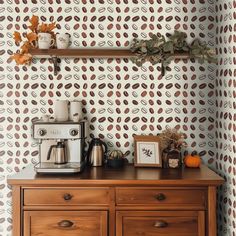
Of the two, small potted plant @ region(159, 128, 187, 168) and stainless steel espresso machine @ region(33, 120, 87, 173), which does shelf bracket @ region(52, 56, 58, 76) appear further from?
small potted plant @ region(159, 128, 187, 168)

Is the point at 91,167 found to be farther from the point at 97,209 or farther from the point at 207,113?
the point at 207,113

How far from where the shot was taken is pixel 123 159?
2.98m

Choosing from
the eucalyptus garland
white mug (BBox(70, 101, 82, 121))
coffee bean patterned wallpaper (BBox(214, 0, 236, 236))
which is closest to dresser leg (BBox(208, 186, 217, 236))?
coffee bean patterned wallpaper (BBox(214, 0, 236, 236))

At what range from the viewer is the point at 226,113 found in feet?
9.10

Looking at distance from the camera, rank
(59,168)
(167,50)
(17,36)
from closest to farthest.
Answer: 1. (59,168)
2. (167,50)
3. (17,36)

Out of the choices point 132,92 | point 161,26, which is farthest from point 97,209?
point 161,26

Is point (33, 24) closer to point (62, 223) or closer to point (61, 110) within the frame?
point (61, 110)

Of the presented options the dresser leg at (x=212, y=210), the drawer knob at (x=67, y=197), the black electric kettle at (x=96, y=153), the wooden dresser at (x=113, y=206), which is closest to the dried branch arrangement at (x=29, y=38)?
the black electric kettle at (x=96, y=153)

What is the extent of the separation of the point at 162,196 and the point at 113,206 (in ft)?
1.00

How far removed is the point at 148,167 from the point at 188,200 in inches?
18.1

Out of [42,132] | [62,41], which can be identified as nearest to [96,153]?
[42,132]

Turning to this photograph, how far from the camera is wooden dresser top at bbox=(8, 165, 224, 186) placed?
2518 mm

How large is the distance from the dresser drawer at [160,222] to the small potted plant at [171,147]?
1.48ft

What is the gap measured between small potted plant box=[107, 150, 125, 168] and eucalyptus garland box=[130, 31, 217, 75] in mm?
665
